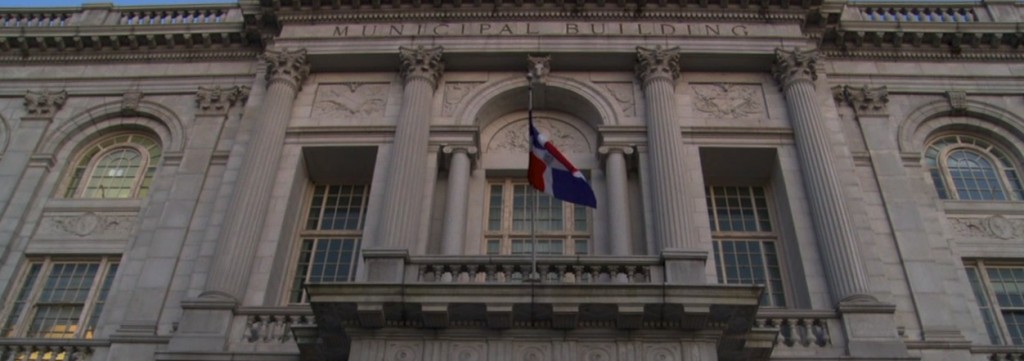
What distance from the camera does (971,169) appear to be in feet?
73.0

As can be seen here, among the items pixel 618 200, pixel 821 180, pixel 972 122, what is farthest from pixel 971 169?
pixel 618 200

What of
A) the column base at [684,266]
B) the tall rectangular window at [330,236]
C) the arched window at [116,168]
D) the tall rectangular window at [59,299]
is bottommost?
the column base at [684,266]

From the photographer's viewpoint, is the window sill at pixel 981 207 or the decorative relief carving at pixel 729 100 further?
the decorative relief carving at pixel 729 100

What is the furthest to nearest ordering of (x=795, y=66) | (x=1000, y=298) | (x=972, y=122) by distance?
(x=972, y=122) → (x=795, y=66) → (x=1000, y=298)

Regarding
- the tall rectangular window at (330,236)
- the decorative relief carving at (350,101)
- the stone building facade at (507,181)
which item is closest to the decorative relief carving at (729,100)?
the stone building facade at (507,181)

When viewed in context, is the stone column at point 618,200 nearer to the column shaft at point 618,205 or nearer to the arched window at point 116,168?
the column shaft at point 618,205

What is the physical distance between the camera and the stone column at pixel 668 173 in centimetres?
1593

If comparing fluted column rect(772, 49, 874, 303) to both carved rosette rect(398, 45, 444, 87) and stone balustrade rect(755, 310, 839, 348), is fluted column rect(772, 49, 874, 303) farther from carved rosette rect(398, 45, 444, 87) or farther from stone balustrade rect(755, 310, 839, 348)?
carved rosette rect(398, 45, 444, 87)

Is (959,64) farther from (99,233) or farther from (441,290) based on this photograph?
(99,233)

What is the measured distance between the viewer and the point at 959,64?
23781 millimetres

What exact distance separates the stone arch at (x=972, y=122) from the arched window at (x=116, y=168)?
19.5m

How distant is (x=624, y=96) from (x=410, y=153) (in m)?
5.81

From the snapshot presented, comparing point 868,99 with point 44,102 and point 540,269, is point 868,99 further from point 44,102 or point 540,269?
point 44,102

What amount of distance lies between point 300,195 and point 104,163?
5941 mm
